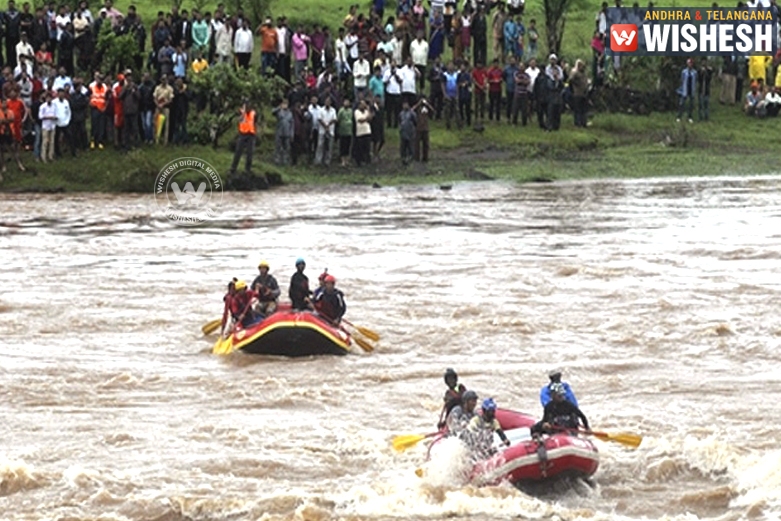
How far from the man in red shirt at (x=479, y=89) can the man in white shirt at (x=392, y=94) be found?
2.08 m

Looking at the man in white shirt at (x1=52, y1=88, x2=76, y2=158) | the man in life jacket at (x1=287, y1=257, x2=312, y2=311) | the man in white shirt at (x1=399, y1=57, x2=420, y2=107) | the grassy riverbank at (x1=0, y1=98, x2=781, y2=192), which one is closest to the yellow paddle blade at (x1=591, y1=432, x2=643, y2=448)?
the man in life jacket at (x1=287, y1=257, x2=312, y2=311)

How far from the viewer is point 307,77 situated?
40500 millimetres

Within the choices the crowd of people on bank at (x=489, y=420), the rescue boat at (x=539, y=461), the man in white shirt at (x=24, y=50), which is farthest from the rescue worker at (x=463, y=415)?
the man in white shirt at (x=24, y=50)

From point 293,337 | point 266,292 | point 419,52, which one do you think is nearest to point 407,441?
point 293,337

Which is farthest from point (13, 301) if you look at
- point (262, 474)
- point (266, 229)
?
point (262, 474)

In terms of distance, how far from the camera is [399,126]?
41.6 meters

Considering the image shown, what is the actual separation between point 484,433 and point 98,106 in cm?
2167

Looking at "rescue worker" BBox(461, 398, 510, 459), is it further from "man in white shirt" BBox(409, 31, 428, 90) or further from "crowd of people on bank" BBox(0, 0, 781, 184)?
"man in white shirt" BBox(409, 31, 428, 90)

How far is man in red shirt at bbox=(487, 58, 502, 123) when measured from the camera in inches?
1665

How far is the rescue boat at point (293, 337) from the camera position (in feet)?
77.4

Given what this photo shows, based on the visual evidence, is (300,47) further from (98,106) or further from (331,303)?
(331,303)

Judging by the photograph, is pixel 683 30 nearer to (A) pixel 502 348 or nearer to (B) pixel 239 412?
(A) pixel 502 348

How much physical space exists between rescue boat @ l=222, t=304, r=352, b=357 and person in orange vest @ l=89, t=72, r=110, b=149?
14.9 metres

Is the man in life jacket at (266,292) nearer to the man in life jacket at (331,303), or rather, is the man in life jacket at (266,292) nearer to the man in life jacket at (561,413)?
the man in life jacket at (331,303)
